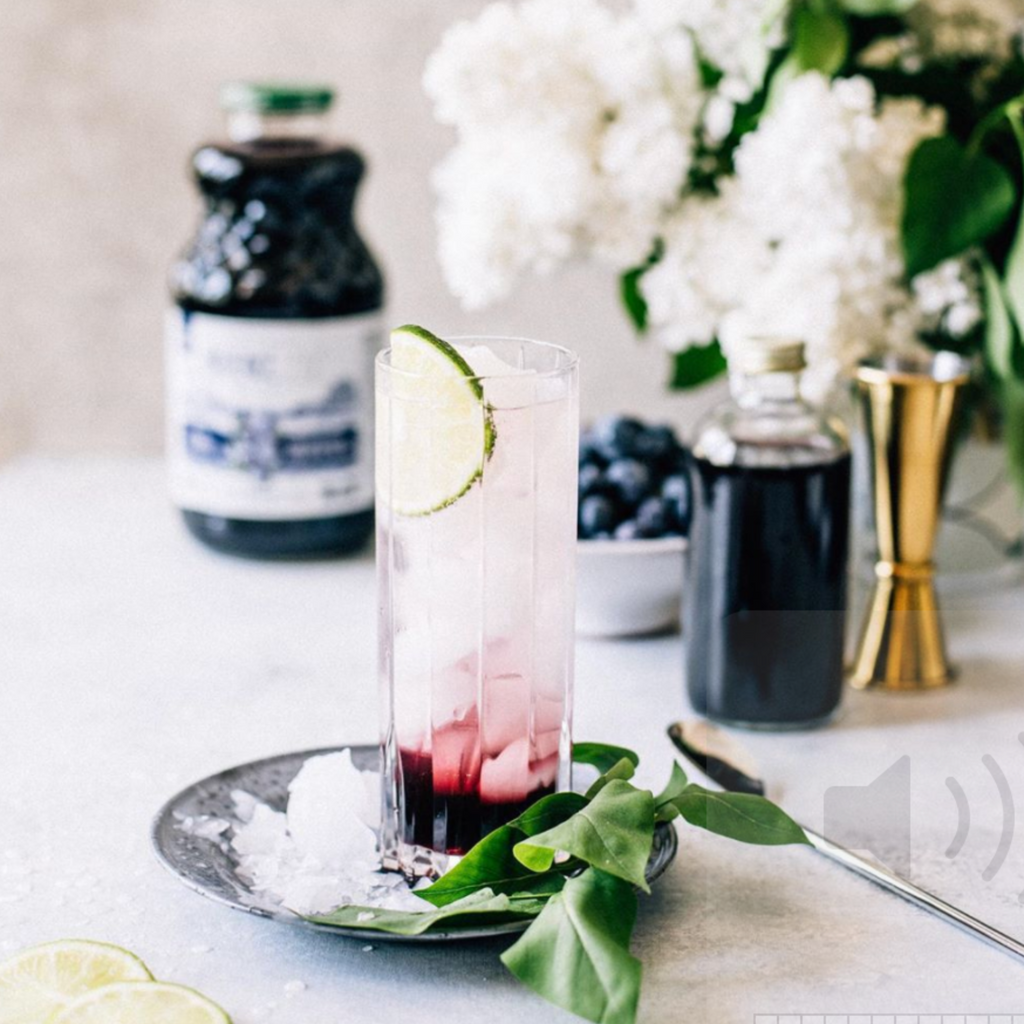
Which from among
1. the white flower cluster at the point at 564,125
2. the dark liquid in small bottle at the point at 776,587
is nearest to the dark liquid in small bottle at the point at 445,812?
the dark liquid in small bottle at the point at 776,587

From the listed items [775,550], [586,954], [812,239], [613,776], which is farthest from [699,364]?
[586,954]

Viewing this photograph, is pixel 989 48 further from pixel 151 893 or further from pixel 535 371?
pixel 151 893

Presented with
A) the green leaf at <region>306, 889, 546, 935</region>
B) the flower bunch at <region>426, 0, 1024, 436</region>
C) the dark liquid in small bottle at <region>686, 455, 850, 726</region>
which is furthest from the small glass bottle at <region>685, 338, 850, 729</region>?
the green leaf at <region>306, 889, 546, 935</region>

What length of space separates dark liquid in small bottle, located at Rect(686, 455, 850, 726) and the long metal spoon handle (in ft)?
0.54

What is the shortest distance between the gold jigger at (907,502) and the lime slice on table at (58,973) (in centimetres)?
57

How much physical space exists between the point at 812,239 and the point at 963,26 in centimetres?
24

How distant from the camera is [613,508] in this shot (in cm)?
111

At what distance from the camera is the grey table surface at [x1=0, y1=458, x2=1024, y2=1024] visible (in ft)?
2.17

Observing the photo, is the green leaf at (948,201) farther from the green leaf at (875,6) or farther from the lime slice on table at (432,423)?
the lime slice on table at (432,423)

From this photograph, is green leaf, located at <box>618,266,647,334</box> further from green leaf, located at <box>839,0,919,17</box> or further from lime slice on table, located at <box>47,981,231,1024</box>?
lime slice on table, located at <box>47,981,231,1024</box>

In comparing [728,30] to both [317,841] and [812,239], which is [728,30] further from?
[317,841]

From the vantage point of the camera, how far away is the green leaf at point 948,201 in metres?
1.04

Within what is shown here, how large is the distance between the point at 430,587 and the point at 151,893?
0.20 metres

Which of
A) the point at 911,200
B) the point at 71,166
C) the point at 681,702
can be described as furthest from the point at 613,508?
the point at 71,166
